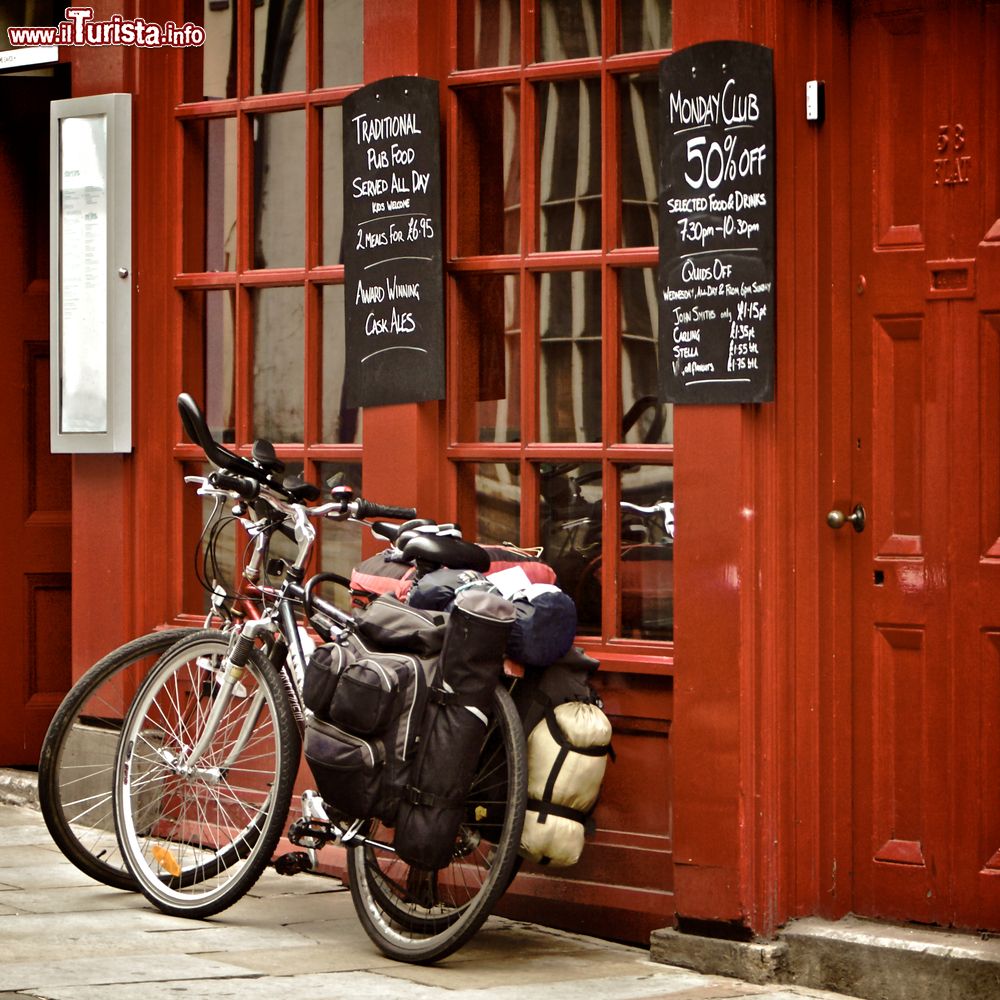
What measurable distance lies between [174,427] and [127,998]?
2719mm

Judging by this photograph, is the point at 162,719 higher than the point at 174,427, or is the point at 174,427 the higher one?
the point at 174,427

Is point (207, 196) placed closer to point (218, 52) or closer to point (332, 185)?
point (218, 52)

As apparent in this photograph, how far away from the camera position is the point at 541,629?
538 cm

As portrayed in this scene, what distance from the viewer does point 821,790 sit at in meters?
5.42

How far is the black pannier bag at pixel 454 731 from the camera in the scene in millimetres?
5148

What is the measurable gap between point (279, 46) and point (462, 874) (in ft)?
9.89

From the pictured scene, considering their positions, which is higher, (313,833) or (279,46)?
(279,46)

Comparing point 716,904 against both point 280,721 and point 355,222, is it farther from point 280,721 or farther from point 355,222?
point 355,222

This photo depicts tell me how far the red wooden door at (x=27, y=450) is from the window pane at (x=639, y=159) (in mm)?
3184

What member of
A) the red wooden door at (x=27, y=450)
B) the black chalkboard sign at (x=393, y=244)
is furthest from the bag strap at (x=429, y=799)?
the red wooden door at (x=27, y=450)

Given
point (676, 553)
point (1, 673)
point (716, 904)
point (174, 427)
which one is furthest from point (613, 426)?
point (1, 673)

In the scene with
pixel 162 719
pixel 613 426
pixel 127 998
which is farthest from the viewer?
pixel 162 719

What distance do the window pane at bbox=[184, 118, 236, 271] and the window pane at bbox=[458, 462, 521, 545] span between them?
1426 mm

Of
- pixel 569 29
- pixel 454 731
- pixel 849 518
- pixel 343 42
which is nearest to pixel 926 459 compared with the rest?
pixel 849 518
